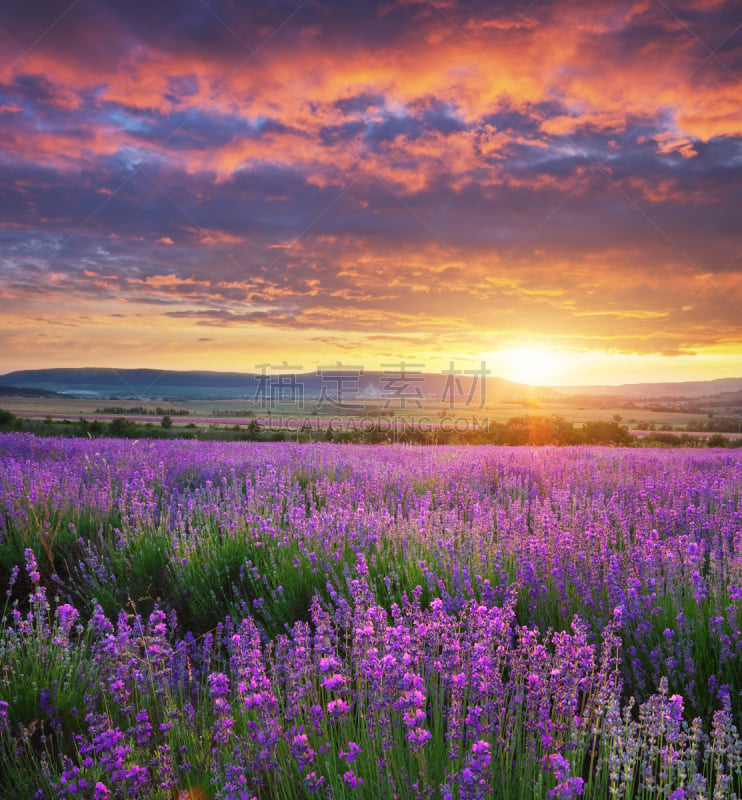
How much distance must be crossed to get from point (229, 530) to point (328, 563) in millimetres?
1249

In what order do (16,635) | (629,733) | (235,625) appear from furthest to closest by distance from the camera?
(235,625)
(16,635)
(629,733)

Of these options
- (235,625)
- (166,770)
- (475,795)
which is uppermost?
(475,795)

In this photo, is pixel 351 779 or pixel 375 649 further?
pixel 375 649

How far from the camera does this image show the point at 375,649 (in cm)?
185

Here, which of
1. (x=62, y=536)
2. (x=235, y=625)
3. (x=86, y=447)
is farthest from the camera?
(x=86, y=447)

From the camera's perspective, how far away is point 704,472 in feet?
27.0

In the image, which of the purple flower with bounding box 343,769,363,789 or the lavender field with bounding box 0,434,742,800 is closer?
the purple flower with bounding box 343,769,363,789

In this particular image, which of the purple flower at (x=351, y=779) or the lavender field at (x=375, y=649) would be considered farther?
the lavender field at (x=375, y=649)

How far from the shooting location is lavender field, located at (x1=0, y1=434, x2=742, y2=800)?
1850mm

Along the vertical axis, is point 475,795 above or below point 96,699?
above

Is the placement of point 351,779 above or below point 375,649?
below

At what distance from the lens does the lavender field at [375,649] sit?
6.07 ft

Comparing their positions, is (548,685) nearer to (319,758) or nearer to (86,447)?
(319,758)

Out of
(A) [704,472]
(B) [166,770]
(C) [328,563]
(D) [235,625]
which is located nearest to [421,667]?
(B) [166,770]
